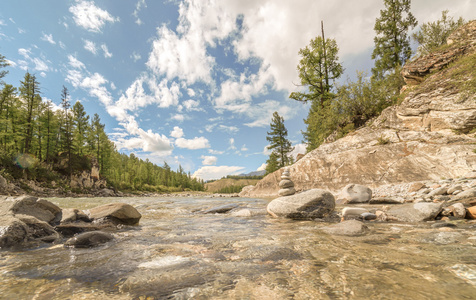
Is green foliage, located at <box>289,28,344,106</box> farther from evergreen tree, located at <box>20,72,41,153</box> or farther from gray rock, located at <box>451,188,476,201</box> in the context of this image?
evergreen tree, located at <box>20,72,41,153</box>

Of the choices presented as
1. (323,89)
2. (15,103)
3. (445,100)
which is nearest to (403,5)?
(323,89)

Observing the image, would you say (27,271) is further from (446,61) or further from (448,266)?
(446,61)

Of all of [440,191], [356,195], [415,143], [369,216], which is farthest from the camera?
[415,143]

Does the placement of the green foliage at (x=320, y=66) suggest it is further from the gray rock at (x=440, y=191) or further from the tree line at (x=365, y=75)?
the gray rock at (x=440, y=191)

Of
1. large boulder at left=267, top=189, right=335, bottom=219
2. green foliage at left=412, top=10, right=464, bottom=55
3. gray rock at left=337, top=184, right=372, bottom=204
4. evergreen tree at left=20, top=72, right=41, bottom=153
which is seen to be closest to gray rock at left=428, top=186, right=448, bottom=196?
gray rock at left=337, top=184, right=372, bottom=204

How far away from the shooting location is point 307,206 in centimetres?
658

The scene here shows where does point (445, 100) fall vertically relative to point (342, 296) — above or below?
above

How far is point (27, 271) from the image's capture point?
257cm

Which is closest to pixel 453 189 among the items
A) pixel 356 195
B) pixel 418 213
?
pixel 356 195

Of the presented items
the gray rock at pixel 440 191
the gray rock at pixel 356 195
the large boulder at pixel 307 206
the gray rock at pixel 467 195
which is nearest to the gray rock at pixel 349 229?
the large boulder at pixel 307 206

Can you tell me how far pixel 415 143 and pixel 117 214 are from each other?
16252 millimetres

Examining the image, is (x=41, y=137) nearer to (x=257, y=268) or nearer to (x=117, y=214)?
(x=117, y=214)

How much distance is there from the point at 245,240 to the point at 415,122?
1583cm

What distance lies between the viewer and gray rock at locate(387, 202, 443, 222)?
5.18m
